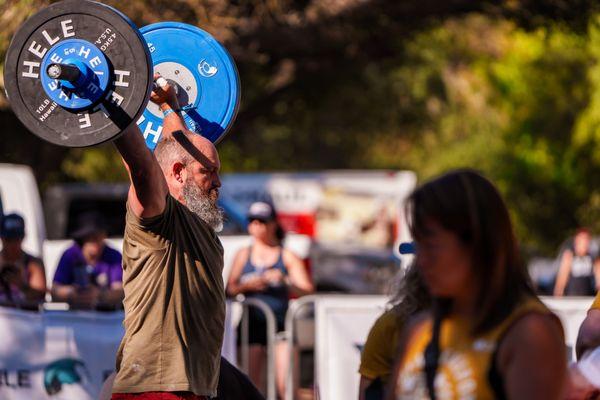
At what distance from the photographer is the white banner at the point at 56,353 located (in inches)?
288

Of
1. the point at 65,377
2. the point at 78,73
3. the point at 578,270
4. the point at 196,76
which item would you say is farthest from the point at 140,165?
the point at 578,270

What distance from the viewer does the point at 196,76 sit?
508 centimetres

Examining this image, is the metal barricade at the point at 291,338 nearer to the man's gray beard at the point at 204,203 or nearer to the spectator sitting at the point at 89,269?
the spectator sitting at the point at 89,269

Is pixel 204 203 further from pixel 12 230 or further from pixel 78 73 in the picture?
pixel 12 230

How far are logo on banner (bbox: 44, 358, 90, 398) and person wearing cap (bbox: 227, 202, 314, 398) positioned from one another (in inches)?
A: 68.6

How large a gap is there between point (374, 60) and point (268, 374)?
953cm

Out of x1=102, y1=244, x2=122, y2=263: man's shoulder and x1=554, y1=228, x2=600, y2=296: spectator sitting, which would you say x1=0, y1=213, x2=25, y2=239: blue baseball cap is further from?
x1=554, y1=228, x2=600, y2=296: spectator sitting

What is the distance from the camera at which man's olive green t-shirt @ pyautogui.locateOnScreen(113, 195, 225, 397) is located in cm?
411

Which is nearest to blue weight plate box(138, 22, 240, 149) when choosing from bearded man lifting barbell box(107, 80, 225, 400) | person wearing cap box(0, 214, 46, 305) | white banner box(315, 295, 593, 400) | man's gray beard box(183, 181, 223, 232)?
man's gray beard box(183, 181, 223, 232)

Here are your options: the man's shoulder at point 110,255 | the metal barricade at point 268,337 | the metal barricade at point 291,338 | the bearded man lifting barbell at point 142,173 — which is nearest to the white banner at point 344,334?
the metal barricade at point 291,338

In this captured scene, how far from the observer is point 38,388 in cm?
732

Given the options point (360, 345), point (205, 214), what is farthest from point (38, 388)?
point (205, 214)

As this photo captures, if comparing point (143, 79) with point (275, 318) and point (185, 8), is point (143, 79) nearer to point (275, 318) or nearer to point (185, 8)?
point (275, 318)

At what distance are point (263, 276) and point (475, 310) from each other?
20.9 ft
